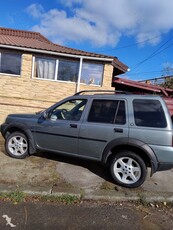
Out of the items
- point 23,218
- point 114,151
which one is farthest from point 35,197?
point 114,151

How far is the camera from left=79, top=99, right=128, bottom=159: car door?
4.55 metres

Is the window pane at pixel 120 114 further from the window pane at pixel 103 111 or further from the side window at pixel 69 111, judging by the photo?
the side window at pixel 69 111

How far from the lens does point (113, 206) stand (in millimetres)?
3865

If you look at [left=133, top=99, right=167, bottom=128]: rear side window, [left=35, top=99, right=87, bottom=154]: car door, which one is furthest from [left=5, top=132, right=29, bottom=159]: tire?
[left=133, top=99, right=167, bottom=128]: rear side window

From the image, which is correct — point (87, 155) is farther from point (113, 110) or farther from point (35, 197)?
point (35, 197)

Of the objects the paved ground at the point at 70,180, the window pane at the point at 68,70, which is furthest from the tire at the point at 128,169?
the window pane at the point at 68,70

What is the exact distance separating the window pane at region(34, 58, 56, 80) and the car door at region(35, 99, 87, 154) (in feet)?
21.3

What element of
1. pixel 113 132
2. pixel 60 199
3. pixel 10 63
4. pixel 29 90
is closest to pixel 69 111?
pixel 113 132

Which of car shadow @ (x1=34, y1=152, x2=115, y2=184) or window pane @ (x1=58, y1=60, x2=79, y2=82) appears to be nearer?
car shadow @ (x1=34, y1=152, x2=115, y2=184)

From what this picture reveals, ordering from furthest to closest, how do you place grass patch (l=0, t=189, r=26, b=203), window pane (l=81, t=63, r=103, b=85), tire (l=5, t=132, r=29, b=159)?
window pane (l=81, t=63, r=103, b=85), tire (l=5, t=132, r=29, b=159), grass patch (l=0, t=189, r=26, b=203)

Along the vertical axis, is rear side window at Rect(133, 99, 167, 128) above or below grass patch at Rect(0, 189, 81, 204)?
above

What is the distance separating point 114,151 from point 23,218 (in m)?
2.11

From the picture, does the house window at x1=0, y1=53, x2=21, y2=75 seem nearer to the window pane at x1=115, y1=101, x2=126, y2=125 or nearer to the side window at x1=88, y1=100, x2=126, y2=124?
the side window at x1=88, y1=100, x2=126, y2=124

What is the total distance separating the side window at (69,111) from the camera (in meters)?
5.11
